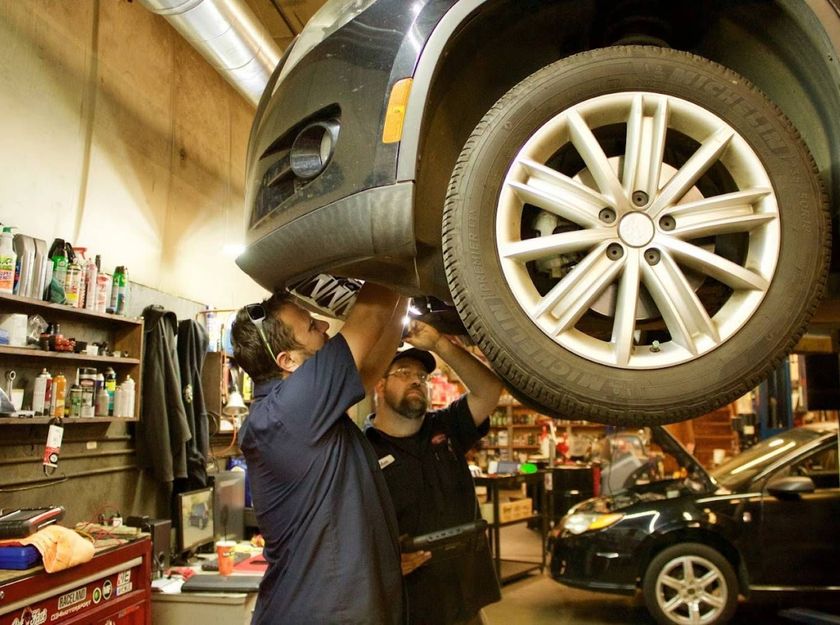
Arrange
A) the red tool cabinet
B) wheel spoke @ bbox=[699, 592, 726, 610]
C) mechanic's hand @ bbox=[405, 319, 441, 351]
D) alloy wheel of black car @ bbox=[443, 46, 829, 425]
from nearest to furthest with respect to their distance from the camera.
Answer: alloy wheel of black car @ bbox=[443, 46, 829, 425] → mechanic's hand @ bbox=[405, 319, 441, 351] → the red tool cabinet → wheel spoke @ bbox=[699, 592, 726, 610]

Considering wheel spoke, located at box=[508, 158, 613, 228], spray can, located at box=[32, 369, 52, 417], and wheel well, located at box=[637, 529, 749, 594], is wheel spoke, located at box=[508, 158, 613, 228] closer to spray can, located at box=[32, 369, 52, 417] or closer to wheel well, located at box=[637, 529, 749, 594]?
spray can, located at box=[32, 369, 52, 417]

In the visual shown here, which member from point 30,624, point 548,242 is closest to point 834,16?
point 548,242

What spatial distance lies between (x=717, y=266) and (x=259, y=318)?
1166 mm

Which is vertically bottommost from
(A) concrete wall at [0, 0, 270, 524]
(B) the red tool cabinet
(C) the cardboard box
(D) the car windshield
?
(C) the cardboard box

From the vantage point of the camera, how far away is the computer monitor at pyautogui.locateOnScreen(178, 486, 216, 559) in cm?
359

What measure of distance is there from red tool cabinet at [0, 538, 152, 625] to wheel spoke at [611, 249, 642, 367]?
7.24ft

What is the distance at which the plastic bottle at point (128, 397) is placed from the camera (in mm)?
3764

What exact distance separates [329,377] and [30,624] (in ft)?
5.51

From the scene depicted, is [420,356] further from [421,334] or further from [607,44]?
[607,44]

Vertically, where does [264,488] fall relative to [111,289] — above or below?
below

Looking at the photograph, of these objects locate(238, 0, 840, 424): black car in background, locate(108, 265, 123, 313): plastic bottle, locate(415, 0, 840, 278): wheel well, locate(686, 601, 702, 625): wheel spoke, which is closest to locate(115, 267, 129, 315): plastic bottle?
locate(108, 265, 123, 313): plastic bottle

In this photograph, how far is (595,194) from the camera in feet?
3.76

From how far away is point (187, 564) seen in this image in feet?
12.2

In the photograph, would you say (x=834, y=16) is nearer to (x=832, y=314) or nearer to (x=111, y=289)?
(x=832, y=314)
